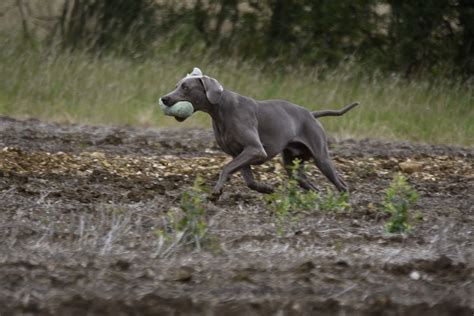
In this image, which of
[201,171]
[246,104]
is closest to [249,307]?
[246,104]

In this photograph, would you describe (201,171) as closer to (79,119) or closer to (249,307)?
(79,119)

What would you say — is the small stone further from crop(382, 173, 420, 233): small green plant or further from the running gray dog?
crop(382, 173, 420, 233): small green plant

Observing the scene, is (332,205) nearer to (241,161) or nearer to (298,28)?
(241,161)

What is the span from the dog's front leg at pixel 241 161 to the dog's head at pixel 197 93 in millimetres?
426

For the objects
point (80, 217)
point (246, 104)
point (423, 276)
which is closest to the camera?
point (423, 276)

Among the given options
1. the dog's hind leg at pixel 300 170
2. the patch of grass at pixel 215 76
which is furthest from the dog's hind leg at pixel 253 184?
the patch of grass at pixel 215 76

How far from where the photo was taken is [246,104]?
926cm

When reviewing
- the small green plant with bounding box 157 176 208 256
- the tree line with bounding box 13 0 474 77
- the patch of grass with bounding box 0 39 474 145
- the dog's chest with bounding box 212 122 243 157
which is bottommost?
the patch of grass with bounding box 0 39 474 145

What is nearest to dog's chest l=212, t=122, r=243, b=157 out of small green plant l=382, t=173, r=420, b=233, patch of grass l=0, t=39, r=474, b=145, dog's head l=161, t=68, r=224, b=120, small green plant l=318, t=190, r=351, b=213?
dog's head l=161, t=68, r=224, b=120

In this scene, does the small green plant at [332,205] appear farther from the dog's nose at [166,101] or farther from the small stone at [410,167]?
the small stone at [410,167]

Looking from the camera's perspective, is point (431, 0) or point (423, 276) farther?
point (431, 0)

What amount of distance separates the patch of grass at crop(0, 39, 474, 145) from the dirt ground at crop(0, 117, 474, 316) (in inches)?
136

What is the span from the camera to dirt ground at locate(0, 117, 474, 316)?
5.64 meters

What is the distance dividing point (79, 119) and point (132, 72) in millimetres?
Answer: 2130
